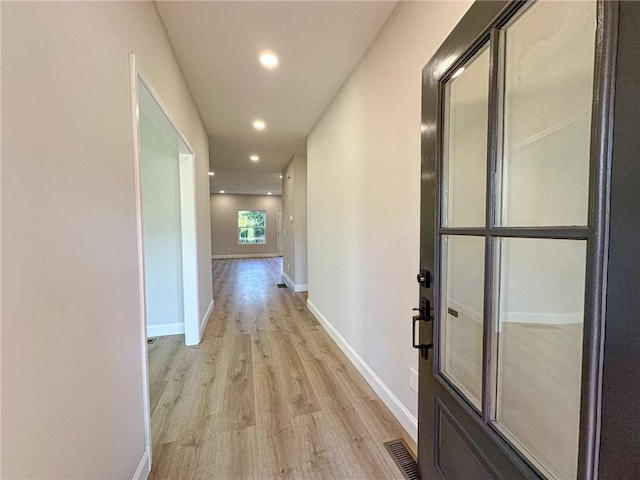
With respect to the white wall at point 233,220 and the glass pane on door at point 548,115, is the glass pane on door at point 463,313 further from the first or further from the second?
the white wall at point 233,220

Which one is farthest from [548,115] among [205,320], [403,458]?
[205,320]

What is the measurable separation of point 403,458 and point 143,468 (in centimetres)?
132

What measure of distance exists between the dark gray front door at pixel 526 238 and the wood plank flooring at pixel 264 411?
564 mm

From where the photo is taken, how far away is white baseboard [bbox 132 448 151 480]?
51.6 inches

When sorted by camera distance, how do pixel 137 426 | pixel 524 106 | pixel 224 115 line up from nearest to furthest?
pixel 524 106, pixel 137 426, pixel 224 115

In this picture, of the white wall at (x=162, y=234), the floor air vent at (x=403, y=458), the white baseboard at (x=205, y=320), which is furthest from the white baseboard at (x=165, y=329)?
the floor air vent at (x=403, y=458)

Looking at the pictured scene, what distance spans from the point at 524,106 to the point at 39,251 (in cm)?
137

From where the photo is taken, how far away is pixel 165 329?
11.1 feet

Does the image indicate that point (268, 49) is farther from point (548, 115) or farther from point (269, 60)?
point (548, 115)

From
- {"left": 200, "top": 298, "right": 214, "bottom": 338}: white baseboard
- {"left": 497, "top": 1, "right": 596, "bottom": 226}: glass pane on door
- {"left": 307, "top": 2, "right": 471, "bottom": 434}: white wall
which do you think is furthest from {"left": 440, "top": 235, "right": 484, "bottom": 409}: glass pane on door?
{"left": 200, "top": 298, "right": 214, "bottom": 338}: white baseboard

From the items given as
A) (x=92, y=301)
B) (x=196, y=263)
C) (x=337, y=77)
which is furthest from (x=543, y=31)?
(x=196, y=263)

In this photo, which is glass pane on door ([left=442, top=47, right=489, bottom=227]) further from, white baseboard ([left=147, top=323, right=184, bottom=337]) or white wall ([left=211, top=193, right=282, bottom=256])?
white wall ([left=211, top=193, right=282, bottom=256])

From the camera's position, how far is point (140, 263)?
1.39 metres

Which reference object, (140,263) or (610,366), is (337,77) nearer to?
(140,263)
